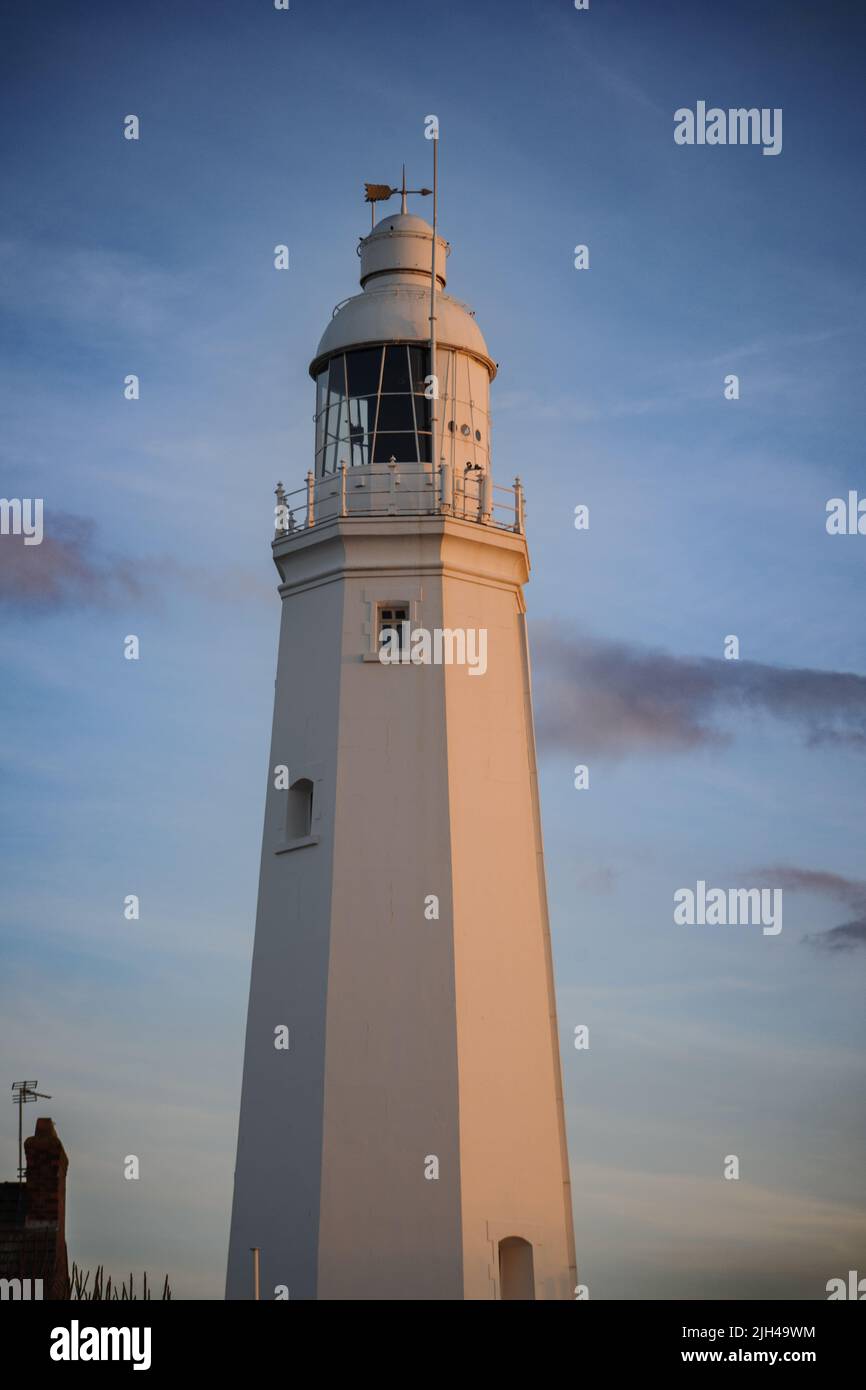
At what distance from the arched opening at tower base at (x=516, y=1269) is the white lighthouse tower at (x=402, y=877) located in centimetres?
3

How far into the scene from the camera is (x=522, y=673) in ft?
115

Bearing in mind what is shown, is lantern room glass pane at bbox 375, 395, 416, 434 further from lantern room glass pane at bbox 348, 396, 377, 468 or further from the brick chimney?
the brick chimney

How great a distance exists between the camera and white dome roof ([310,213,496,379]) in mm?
35312

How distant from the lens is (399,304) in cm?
3547

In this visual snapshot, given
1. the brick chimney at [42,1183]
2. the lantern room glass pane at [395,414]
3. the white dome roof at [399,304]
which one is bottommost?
the brick chimney at [42,1183]

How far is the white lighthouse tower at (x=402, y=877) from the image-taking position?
102ft

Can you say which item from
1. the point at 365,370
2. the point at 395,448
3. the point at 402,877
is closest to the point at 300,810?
the point at 402,877

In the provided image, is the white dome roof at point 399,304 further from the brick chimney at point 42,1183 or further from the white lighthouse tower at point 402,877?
the brick chimney at point 42,1183

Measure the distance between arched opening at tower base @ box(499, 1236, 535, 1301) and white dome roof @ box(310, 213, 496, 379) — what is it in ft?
48.2

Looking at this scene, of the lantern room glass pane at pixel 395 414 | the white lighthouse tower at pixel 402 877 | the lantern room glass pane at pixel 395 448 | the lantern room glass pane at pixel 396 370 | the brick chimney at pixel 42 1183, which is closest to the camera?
the white lighthouse tower at pixel 402 877

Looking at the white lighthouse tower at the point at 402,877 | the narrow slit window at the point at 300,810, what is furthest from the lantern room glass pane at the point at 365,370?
the narrow slit window at the point at 300,810

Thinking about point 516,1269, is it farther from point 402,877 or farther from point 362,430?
point 362,430
